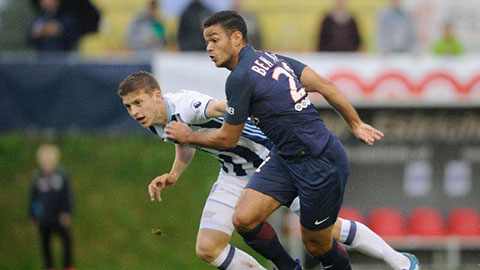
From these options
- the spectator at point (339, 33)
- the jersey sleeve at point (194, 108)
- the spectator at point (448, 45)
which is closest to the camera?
the jersey sleeve at point (194, 108)

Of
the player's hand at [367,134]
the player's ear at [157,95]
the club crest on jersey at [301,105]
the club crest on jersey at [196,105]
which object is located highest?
the club crest on jersey at [301,105]

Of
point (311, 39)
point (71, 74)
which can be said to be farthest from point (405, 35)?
point (71, 74)

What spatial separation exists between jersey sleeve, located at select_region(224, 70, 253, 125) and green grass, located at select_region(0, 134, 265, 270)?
25.1ft

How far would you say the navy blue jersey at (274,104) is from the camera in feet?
23.9

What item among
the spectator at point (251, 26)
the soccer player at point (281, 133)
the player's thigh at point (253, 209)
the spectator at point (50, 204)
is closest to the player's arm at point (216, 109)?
the soccer player at point (281, 133)

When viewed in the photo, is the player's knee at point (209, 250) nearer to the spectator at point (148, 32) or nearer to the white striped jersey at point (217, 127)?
the white striped jersey at point (217, 127)

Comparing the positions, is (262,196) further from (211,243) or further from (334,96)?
(334,96)

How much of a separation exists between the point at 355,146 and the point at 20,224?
202 inches

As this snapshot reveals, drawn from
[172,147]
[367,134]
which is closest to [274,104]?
[367,134]

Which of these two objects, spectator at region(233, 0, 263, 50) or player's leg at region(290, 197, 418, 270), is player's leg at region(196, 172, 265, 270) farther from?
spectator at region(233, 0, 263, 50)

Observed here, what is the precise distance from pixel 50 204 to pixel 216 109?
275 inches

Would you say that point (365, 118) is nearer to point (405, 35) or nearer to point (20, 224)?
point (405, 35)

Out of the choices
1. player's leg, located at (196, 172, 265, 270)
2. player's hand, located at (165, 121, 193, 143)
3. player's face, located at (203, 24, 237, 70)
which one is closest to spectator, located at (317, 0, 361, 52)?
player's leg, located at (196, 172, 265, 270)

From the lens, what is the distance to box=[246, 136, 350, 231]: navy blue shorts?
7492 millimetres
